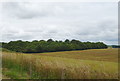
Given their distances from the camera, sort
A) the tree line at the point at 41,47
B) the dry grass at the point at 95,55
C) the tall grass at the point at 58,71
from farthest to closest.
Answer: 1. the tree line at the point at 41,47
2. the dry grass at the point at 95,55
3. the tall grass at the point at 58,71

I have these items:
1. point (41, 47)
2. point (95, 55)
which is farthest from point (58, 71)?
point (41, 47)

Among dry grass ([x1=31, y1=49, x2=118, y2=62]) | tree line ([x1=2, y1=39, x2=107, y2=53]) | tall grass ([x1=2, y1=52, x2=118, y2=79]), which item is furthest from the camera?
tree line ([x1=2, y1=39, x2=107, y2=53])

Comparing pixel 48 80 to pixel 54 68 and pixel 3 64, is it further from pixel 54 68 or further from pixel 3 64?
pixel 3 64

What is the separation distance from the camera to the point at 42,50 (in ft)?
169

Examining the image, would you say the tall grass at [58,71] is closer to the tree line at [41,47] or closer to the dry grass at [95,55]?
the dry grass at [95,55]

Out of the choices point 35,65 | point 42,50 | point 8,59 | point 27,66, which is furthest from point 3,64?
point 42,50

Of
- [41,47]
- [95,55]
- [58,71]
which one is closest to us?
[58,71]

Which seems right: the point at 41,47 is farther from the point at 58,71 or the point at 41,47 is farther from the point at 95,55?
the point at 58,71

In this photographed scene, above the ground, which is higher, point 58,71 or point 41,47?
point 41,47

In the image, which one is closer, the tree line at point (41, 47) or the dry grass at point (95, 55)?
the dry grass at point (95, 55)

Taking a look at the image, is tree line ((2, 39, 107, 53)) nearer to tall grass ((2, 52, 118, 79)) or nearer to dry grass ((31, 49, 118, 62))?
dry grass ((31, 49, 118, 62))

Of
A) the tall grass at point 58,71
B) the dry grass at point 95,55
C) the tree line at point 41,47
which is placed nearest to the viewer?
the tall grass at point 58,71

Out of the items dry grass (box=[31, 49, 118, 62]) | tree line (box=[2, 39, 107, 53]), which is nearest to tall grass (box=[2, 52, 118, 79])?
dry grass (box=[31, 49, 118, 62])

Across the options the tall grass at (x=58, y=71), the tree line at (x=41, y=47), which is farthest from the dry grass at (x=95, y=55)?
the tree line at (x=41, y=47)
